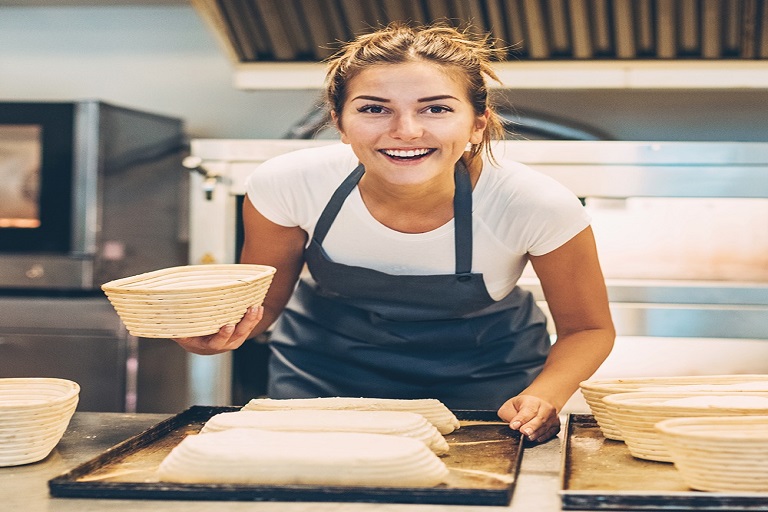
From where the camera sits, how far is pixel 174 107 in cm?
353

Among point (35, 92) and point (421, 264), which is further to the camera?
point (35, 92)

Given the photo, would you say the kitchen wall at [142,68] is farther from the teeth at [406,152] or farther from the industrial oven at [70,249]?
the teeth at [406,152]

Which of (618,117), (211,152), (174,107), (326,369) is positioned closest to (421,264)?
(326,369)

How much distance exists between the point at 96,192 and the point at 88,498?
6.16ft

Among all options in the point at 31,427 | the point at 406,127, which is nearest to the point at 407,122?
the point at 406,127

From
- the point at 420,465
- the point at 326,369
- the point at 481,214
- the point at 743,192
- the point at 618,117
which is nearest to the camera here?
the point at 420,465

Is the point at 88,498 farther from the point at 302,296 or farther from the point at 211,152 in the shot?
the point at 211,152

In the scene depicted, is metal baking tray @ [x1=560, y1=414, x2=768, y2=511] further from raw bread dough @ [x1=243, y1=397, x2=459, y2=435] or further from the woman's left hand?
raw bread dough @ [x1=243, y1=397, x2=459, y2=435]

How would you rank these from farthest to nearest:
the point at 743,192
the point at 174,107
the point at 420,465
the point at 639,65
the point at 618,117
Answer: the point at 174,107 → the point at 618,117 → the point at 639,65 → the point at 743,192 → the point at 420,465

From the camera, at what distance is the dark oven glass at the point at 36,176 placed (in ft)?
9.48

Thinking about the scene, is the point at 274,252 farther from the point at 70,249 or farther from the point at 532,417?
the point at 70,249

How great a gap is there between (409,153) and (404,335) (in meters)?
0.45

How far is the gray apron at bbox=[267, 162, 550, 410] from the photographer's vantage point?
1.88 metres

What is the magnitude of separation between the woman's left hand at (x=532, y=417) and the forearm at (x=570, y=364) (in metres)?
0.10
